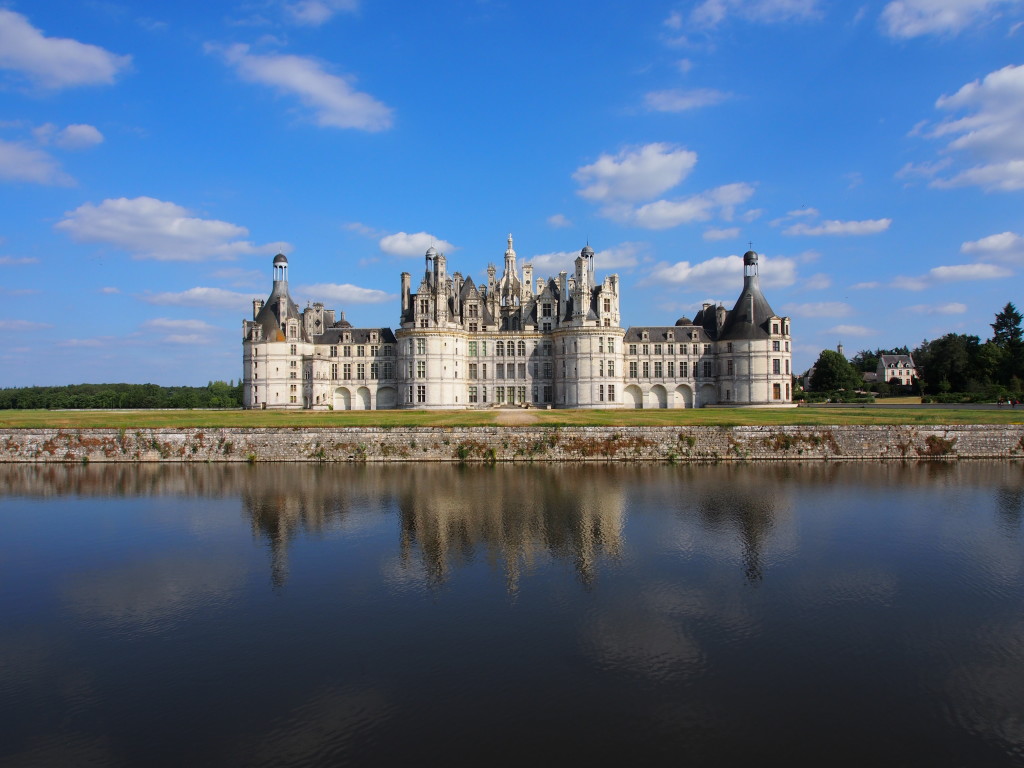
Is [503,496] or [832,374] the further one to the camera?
[832,374]

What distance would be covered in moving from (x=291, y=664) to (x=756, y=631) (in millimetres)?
8259

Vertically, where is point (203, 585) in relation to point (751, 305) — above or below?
below

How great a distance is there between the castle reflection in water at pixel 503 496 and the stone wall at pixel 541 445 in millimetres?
1543

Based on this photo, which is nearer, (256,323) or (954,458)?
(954,458)

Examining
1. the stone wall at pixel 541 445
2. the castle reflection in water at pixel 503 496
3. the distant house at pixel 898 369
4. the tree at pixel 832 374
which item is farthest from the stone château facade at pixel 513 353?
the distant house at pixel 898 369

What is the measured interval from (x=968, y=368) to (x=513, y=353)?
51725 millimetres

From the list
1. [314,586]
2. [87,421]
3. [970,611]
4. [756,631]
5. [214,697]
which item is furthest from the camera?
[87,421]

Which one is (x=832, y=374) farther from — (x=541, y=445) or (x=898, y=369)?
(x=541, y=445)

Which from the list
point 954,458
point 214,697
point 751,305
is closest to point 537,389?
point 751,305

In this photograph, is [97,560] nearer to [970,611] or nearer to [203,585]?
[203,585]

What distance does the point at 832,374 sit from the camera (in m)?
81.9

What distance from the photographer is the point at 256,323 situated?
64.8 meters

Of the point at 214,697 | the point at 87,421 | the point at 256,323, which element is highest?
the point at 256,323

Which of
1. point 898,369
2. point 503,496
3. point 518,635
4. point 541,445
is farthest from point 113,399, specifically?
point 898,369
